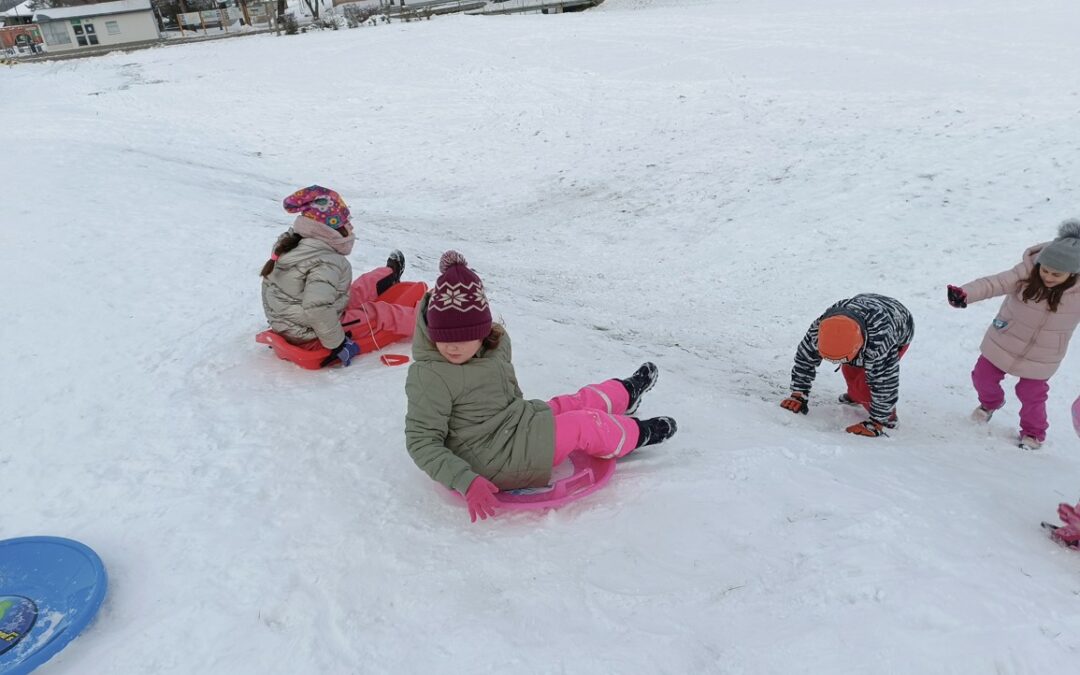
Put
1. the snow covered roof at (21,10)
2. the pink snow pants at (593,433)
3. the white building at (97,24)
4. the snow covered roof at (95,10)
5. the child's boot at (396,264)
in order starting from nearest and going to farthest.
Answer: the pink snow pants at (593,433), the child's boot at (396,264), the snow covered roof at (95,10), the white building at (97,24), the snow covered roof at (21,10)

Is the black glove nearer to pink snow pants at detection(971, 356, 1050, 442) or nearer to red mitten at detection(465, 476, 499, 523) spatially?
pink snow pants at detection(971, 356, 1050, 442)

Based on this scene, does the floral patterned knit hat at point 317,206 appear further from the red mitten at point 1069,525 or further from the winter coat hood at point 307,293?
the red mitten at point 1069,525

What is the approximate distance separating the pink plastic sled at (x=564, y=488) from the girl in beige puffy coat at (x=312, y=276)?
1898 mm

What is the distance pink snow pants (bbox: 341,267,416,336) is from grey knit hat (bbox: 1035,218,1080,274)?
4438 millimetres

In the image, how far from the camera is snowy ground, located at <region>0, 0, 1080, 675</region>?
2561 mm

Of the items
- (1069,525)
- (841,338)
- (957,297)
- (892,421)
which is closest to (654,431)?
(841,338)

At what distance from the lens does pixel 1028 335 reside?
470cm

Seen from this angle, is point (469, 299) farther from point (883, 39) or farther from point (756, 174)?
point (883, 39)

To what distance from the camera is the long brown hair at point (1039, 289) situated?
14.7 ft

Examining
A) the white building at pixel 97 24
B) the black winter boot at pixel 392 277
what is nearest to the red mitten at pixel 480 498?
the black winter boot at pixel 392 277

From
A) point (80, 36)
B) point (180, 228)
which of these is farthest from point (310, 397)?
point (80, 36)

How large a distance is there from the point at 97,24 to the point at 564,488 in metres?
49.8

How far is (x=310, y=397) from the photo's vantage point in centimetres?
441

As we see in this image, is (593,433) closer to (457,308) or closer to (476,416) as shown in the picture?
(476,416)
